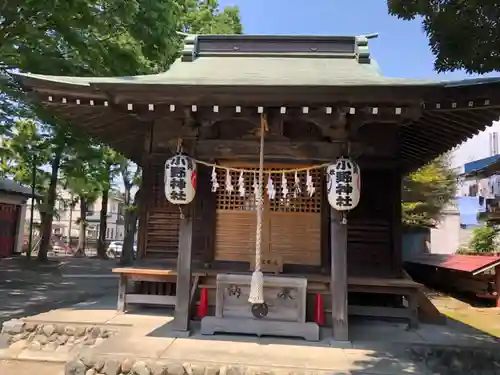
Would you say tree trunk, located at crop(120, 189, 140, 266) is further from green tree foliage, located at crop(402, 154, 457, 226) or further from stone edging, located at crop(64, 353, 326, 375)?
stone edging, located at crop(64, 353, 326, 375)

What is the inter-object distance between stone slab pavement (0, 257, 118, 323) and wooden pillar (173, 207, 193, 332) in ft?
14.9

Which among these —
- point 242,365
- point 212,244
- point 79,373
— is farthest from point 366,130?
point 79,373

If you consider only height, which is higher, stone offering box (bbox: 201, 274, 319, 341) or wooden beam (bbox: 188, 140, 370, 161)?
wooden beam (bbox: 188, 140, 370, 161)

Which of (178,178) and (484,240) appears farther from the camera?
(484,240)

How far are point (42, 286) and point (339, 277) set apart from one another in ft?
Answer: 39.4

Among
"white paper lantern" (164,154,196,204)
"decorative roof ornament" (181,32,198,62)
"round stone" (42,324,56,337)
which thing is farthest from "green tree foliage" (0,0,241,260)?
"round stone" (42,324,56,337)

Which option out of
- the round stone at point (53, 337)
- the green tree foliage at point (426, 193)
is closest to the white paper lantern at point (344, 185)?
the round stone at point (53, 337)

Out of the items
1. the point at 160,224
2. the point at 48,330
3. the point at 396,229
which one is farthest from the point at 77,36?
the point at 396,229

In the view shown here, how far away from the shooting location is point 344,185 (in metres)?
6.23

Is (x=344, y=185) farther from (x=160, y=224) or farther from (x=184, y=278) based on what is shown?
(x=160, y=224)

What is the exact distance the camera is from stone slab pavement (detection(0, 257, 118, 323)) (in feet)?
34.8

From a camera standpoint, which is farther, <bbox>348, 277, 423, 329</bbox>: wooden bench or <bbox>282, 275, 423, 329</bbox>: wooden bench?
<bbox>348, 277, 423, 329</bbox>: wooden bench

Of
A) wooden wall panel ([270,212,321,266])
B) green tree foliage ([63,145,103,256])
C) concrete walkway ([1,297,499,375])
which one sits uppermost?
green tree foliage ([63,145,103,256])

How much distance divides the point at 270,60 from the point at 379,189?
11.4 feet
